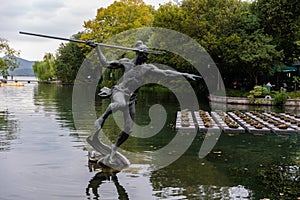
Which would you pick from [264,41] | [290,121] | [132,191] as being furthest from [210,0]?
[132,191]

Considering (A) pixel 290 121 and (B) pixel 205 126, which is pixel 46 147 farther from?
(A) pixel 290 121

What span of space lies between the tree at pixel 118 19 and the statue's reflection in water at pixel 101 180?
35.8 meters

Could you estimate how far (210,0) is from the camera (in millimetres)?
32531

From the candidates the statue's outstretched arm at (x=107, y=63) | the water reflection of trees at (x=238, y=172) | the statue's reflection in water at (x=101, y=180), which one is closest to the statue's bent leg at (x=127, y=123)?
the statue's reflection in water at (x=101, y=180)

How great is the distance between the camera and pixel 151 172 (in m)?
8.09

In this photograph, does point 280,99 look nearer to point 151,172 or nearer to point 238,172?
point 238,172

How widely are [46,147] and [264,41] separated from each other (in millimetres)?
23318

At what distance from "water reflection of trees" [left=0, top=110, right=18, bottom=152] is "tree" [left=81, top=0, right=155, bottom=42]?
2688 cm

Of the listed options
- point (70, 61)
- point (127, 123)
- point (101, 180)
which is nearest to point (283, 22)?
point (127, 123)

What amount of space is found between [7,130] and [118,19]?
32918 mm

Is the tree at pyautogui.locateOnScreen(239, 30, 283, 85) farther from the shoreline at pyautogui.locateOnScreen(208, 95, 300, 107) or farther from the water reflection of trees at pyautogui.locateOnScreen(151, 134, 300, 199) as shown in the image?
the water reflection of trees at pyautogui.locateOnScreen(151, 134, 300, 199)

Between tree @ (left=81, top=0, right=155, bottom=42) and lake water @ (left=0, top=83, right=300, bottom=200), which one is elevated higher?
tree @ (left=81, top=0, right=155, bottom=42)

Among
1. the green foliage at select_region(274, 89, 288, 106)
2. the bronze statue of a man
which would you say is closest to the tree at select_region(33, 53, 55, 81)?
the green foliage at select_region(274, 89, 288, 106)

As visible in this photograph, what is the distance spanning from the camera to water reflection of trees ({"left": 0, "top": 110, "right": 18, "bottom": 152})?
36.6ft
